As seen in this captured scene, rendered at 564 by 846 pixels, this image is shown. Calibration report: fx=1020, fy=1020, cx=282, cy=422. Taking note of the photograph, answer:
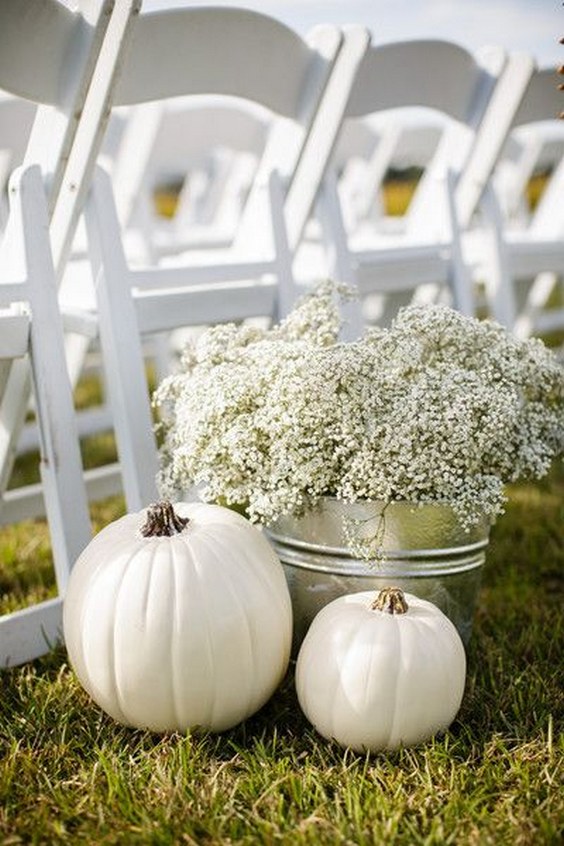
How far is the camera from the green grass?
136 centimetres

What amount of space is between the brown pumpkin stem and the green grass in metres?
0.21

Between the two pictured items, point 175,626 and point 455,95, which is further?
point 455,95

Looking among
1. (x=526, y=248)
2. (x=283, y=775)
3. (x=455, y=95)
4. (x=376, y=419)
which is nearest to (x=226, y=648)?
(x=283, y=775)

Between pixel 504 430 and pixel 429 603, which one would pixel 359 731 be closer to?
pixel 429 603

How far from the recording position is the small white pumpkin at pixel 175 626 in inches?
62.7

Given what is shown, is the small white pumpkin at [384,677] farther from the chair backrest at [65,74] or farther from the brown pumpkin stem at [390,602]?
the chair backrest at [65,74]

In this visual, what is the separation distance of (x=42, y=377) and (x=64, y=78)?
0.55 metres

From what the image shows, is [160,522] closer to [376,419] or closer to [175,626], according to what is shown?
[175,626]

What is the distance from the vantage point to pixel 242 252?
2521 mm

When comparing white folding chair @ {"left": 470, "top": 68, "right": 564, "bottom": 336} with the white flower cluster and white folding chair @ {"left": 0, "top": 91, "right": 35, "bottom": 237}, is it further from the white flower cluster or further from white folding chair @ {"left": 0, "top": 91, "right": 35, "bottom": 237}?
white folding chair @ {"left": 0, "top": 91, "right": 35, "bottom": 237}

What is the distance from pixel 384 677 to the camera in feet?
5.11

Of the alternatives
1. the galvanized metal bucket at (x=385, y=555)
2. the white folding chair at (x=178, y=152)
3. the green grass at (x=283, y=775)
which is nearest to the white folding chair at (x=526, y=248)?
the white folding chair at (x=178, y=152)

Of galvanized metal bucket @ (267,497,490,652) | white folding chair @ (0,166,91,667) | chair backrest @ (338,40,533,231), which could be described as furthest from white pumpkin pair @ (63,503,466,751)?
chair backrest @ (338,40,533,231)

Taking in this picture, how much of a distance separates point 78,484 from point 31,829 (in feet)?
2.39
